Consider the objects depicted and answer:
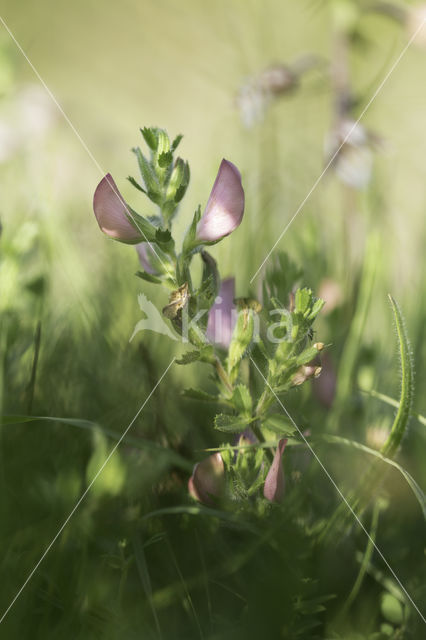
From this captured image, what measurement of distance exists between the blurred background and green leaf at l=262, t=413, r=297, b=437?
0.15 feet

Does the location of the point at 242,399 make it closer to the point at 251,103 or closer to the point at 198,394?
the point at 198,394

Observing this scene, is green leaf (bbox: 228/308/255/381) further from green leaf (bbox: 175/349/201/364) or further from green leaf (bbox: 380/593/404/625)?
green leaf (bbox: 380/593/404/625)

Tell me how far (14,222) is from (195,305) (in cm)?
38

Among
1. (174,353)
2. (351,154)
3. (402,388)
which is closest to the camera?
(402,388)

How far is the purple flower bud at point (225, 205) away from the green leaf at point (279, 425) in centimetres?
8

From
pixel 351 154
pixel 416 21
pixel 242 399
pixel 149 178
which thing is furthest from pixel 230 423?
pixel 416 21

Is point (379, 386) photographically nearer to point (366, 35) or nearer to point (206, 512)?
point (206, 512)

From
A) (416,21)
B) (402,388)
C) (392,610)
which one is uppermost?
(416,21)

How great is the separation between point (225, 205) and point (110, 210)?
0.05 metres

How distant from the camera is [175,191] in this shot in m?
0.26

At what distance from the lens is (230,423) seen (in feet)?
0.84

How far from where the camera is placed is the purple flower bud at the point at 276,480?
0.25m

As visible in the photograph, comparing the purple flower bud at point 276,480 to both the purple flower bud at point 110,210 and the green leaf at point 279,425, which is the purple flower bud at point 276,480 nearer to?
the green leaf at point 279,425

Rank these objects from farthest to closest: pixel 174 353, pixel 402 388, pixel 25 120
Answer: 1. pixel 25 120
2. pixel 174 353
3. pixel 402 388
